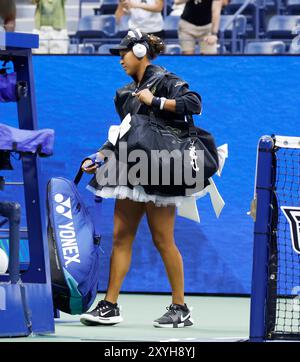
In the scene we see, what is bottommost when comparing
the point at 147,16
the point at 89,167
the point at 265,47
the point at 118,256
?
the point at 118,256

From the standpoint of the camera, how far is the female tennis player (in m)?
7.73

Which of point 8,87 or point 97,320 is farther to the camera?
point 97,320

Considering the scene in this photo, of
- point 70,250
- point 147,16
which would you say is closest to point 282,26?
point 147,16

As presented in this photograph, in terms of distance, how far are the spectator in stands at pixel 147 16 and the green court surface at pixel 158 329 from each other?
9.32ft

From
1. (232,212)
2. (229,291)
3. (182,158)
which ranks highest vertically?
(182,158)

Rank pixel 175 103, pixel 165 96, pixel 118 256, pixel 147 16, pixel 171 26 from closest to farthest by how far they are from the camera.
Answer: pixel 175 103
pixel 165 96
pixel 118 256
pixel 147 16
pixel 171 26

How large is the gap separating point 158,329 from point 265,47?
154 inches

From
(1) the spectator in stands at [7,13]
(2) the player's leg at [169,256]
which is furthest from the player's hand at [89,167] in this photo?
(1) the spectator in stands at [7,13]

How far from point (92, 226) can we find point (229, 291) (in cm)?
244

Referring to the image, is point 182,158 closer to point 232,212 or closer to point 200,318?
point 200,318

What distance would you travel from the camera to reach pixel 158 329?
766 centimetres

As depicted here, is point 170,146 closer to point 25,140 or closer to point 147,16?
point 25,140

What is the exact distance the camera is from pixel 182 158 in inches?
302
